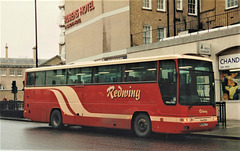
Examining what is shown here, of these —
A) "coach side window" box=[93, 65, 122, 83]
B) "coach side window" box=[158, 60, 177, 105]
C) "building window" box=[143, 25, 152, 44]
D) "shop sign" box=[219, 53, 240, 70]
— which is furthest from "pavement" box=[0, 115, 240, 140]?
"building window" box=[143, 25, 152, 44]

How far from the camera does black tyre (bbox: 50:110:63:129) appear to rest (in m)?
19.6

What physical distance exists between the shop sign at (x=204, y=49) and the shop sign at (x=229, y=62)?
83cm

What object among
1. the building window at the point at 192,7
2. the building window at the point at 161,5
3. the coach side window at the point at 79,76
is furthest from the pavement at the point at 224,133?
the building window at the point at 192,7

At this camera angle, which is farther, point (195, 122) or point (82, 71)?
point (82, 71)

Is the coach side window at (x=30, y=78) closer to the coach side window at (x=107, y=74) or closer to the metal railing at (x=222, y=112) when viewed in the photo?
the coach side window at (x=107, y=74)

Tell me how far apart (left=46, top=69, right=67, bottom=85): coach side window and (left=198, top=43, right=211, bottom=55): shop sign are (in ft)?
25.8

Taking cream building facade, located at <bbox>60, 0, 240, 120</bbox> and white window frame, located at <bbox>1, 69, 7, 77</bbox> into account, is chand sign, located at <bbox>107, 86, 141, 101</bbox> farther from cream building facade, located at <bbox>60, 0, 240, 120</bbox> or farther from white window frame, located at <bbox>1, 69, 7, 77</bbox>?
white window frame, located at <bbox>1, 69, 7, 77</bbox>

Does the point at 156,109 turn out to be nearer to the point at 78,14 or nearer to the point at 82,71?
the point at 82,71

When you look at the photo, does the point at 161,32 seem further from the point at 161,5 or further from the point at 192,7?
the point at 192,7

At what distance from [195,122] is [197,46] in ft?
28.5

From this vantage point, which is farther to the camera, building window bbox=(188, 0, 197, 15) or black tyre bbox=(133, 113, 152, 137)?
building window bbox=(188, 0, 197, 15)

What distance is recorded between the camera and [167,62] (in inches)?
570

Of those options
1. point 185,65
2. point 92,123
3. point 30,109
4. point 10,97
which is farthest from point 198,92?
point 10,97

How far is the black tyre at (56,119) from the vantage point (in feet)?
64.2
